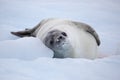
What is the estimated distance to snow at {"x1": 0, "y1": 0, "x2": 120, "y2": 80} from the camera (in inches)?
55.2

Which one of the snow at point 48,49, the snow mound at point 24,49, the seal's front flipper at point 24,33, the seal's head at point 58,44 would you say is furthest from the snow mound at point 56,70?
the seal's front flipper at point 24,33

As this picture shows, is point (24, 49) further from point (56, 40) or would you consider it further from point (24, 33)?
point (24, 33)

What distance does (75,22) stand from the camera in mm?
2285

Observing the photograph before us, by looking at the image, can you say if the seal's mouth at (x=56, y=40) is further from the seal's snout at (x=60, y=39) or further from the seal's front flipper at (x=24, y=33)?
the seal's front flipper at (x=24, y=33)

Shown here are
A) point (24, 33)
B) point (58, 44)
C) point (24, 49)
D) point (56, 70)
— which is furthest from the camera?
point (24, 33)

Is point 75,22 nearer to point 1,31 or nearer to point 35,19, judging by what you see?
point 35,19

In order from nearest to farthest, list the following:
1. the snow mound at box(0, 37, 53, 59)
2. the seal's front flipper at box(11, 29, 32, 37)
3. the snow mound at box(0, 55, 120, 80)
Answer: the snow mound at box(0, 55, 120, 80) → the snow mound at box(0, 37, 53, 59) → the seal's front flipper at box(11, 29, 32, 37)

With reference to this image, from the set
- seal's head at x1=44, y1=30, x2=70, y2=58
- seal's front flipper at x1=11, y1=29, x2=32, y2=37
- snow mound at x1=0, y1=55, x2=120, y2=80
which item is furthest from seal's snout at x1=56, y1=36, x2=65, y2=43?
seal's front flipper at x1=11, y1=29, x2=32, y2=37

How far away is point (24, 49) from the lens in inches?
65.5

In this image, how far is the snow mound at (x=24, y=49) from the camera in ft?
5.29

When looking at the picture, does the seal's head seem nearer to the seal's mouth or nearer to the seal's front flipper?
the seal's mouth

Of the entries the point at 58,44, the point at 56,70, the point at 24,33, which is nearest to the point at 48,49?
the point at 58,44

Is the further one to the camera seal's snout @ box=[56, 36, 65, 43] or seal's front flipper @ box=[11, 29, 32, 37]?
seal's front flipper @ box=[11, 29, 32, 37]

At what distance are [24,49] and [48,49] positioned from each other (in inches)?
5.6
